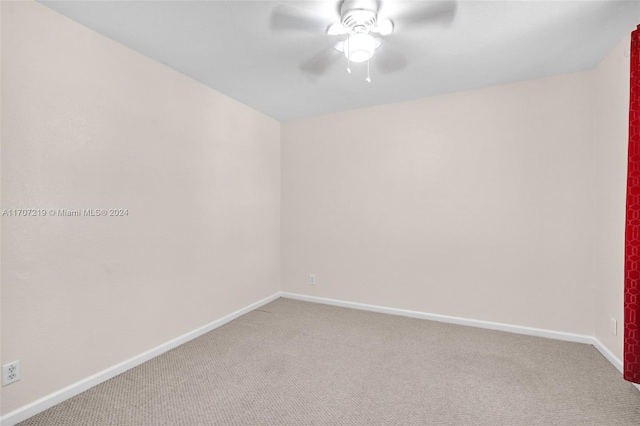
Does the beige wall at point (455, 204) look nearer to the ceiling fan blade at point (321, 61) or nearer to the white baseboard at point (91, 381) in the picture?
the ceiling fan blade at point (321, 61)

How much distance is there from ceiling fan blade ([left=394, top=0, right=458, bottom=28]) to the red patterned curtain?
1.13m

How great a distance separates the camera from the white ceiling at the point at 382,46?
5.95ft

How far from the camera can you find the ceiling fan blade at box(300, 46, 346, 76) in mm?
2320

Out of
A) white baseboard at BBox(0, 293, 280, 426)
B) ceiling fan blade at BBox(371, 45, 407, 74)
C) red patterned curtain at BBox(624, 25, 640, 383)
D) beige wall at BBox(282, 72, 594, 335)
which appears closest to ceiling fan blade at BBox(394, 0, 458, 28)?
ceiling fan blade at BBox(371, 45, 407, 74)

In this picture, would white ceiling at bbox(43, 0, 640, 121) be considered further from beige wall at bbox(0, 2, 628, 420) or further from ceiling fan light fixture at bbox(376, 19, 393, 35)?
beige wall at bbox(0, 2, 628, 420)

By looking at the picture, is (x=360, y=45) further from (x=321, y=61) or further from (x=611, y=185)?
(x=611, y=185)

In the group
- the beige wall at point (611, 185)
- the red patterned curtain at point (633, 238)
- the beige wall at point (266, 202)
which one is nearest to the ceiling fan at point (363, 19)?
the red patterned curtain at point (633, 238)

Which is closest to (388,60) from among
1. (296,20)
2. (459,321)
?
(296,20)

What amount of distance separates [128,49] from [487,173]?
11.1ft

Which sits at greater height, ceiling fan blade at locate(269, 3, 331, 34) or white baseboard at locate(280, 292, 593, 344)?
ceiling fan blade at locate(269, 3, 331, 34)

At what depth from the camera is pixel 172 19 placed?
6.27ft

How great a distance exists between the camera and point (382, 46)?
2238 mm

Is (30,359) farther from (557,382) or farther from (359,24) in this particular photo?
(557,382)

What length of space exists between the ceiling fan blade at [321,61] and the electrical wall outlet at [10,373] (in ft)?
9.19
